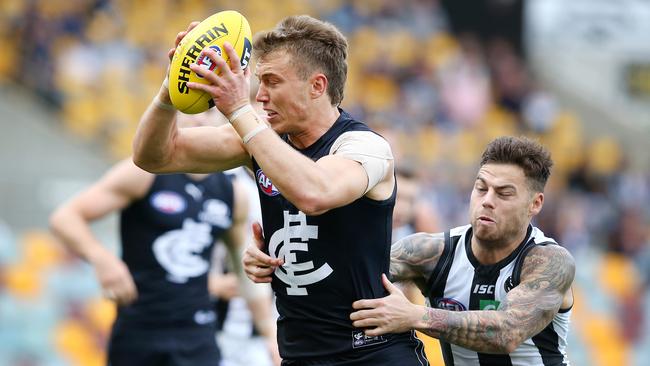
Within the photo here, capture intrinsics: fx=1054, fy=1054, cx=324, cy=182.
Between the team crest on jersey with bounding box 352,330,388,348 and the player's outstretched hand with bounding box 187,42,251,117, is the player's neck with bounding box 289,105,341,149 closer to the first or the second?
the player's outstretched hand with bounding box 187,42,251,117

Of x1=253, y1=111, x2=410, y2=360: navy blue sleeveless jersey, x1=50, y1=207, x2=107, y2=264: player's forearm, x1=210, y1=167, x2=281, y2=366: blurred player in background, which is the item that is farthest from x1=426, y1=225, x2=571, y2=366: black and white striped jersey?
x1=210, y1=167, x2=281, y2=366: blurred player in background

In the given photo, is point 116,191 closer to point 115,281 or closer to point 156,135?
point 115,281

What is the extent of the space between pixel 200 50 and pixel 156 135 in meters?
0.60

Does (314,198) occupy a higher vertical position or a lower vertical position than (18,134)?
lower

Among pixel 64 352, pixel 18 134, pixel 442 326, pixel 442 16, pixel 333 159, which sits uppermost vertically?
pixel 442 16

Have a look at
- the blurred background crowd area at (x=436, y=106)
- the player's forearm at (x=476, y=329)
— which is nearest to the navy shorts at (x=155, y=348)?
the player's forearm at (x=476, y=329)

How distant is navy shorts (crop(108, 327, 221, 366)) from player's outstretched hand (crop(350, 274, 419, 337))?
8.44 ft

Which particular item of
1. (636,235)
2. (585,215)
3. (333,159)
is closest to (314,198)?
(333,159)

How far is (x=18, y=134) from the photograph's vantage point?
17328 mm

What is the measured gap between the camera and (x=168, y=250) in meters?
6.73

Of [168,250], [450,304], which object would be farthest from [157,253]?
[450,304]

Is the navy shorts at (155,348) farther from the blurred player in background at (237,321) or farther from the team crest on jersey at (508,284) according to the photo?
the team crest on jersey at (508,284)

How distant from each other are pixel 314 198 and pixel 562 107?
20997mm

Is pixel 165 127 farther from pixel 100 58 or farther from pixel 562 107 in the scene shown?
pixel 562 107
